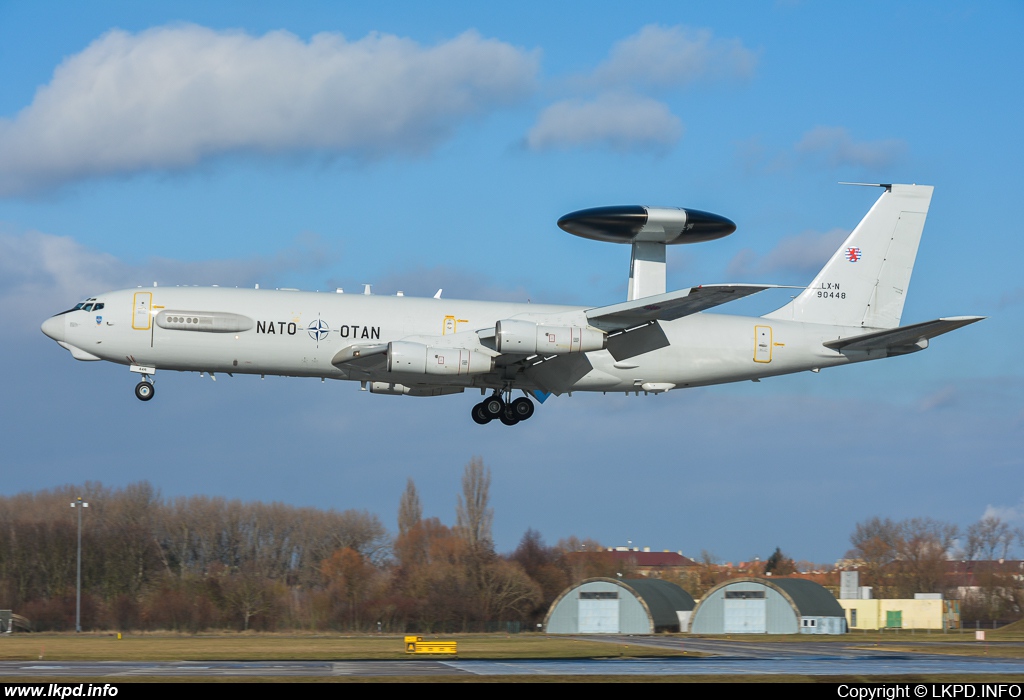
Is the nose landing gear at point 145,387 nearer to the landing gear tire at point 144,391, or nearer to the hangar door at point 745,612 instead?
the landing gear tire at point 144,391

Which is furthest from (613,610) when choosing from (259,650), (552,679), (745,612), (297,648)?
(552,679)

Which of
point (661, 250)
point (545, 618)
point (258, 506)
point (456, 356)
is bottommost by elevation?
point (545, 618)

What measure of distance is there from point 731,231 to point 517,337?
28.0 ft

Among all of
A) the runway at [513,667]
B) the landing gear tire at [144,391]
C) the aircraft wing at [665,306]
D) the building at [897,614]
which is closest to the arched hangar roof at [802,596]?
the building at [897,614]

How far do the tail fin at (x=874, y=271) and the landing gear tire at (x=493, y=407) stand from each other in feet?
37.1

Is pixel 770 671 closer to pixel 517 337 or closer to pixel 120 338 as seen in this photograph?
pixel 517 337

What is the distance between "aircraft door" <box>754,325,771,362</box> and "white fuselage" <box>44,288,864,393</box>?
1.72 meters

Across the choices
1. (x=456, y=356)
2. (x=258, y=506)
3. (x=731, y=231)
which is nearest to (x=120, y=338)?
(x=456, y=356)

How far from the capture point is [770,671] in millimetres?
40000

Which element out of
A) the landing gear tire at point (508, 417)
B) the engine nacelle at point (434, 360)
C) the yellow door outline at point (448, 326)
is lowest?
the landing gear tire at point (508, 417)

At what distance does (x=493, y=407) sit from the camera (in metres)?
42.7

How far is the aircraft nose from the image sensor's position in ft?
130

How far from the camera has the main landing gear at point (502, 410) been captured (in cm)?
4272

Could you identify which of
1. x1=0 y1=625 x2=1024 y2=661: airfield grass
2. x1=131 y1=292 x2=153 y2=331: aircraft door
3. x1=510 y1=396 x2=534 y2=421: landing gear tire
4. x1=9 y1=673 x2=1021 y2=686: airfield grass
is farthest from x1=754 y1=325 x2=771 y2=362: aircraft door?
x1=131 y1=292 x2=153 y2=331: aircraft door
